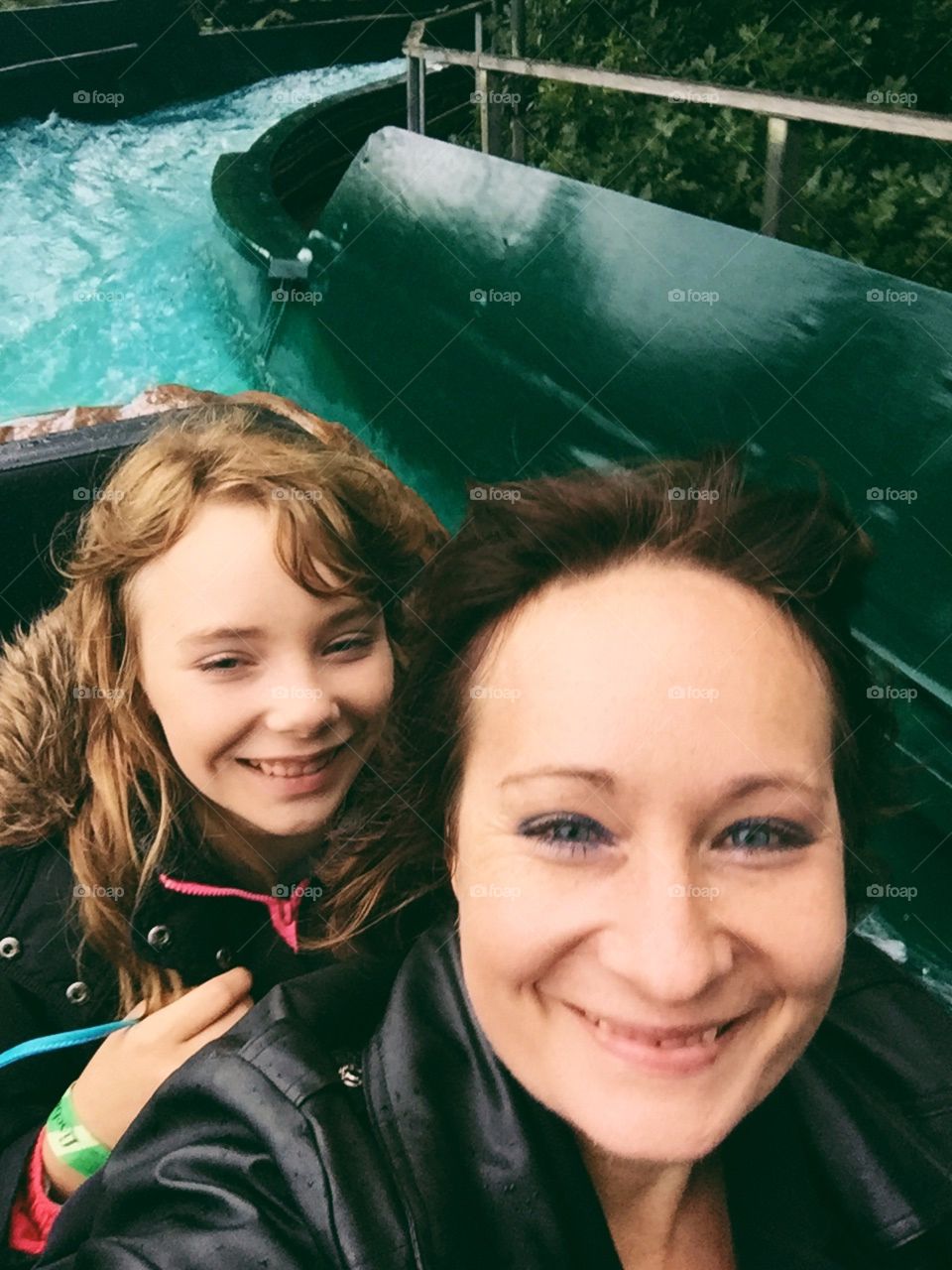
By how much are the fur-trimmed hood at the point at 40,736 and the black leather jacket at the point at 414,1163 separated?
16.5 inches

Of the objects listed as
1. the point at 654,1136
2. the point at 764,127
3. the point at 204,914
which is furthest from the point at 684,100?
the point at 654,1136

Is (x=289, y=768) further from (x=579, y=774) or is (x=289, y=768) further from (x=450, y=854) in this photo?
(x=579, y=774)

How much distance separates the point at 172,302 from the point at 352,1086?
1.50m

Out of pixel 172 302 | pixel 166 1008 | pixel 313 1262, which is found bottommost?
pixel 166 1008

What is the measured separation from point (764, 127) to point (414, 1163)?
6.28 feet

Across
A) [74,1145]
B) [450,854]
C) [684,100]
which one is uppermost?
[684,100]

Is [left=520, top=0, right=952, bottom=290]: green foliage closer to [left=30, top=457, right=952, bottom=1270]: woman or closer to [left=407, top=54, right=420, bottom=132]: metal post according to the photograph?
[left=407, top=54, right=420, bottom=132]: metal post

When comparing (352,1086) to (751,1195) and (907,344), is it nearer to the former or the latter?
(751,1195)

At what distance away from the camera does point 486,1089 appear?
75 cm

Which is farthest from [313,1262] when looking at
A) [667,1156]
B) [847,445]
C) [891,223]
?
[891,223]

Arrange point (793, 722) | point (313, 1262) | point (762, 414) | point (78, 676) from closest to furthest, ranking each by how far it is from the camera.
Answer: point (313, 1262) → point (793, 722) → point (78, 676) → point (762, 414)

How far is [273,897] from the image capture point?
3.77 feet

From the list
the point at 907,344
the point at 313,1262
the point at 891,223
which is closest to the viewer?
the point at 313,1262

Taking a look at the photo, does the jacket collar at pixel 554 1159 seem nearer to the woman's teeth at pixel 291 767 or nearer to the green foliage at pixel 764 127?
the woman's teeth at pixel 291 767
